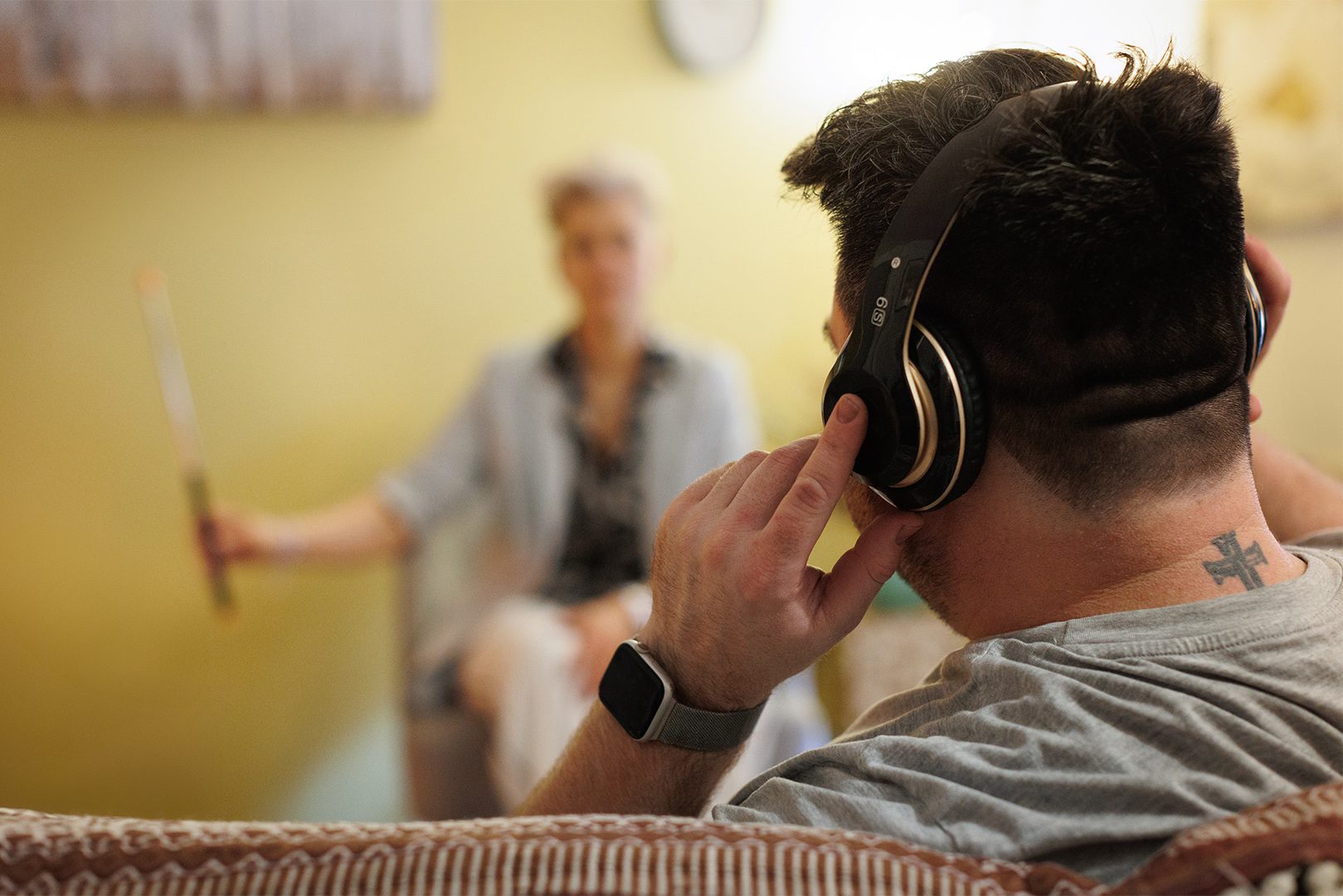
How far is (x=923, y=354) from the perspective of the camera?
56cm

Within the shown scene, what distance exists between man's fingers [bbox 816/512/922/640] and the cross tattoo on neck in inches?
5.9

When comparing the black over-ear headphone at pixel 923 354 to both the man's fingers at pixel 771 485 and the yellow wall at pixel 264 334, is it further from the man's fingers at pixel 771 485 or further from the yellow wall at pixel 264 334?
the yellow wall at pixel 264 334

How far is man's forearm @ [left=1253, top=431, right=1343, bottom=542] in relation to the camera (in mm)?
803

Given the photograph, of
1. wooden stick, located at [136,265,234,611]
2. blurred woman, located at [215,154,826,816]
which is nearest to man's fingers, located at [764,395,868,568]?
blurred woman, located at [215,154,826,816]

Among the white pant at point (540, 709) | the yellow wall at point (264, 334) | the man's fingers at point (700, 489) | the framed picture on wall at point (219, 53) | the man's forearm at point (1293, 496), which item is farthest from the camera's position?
the yellow wall at point (264, 334)

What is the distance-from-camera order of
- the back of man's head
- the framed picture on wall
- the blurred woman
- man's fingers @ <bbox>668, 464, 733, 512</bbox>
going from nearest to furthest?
1. the back of man's head
2. man's fingers @ <bbox>668, 464, 733, 512</bbox>
3. the blurred woman
4. the framed picture on wall

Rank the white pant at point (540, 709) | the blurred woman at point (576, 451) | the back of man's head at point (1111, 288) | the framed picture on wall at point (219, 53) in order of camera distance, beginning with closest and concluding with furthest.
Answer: the back of man's head at point (1111, 288)
the white pant at point (540, 709)
the blurred woman at point (576, 451)
the framed picture on wall at point (219, 53)

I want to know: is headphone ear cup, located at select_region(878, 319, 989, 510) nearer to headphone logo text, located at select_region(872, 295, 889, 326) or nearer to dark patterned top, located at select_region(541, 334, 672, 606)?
headphone logo text, located at select_region(872, 295, 889, 326)

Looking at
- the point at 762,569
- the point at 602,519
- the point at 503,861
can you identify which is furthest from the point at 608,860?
the point at 602,519

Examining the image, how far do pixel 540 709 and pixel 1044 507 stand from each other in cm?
146

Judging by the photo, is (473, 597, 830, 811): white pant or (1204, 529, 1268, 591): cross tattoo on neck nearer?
(1204, 529, 1268, 591): cross tattoo on neck

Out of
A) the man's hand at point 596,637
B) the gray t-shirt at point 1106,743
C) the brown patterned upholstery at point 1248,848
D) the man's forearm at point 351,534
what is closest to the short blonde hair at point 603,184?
the man's forearm at point 351,534

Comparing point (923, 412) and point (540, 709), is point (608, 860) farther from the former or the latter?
point (540, 709)

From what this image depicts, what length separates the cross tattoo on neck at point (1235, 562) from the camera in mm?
552
